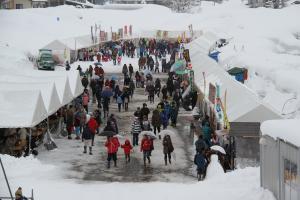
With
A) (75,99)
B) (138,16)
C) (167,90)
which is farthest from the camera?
(138,16)

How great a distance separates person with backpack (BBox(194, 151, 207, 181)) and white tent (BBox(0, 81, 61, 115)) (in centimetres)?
551

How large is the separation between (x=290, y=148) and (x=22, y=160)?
8.39m

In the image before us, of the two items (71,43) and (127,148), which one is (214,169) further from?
(71,43)

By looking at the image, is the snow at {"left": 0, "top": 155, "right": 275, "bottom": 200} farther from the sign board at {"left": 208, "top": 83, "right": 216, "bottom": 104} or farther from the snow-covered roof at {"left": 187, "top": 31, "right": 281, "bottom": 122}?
the sign board at {"left": 208, "top": 83, "right": 216, "bottom": 104}

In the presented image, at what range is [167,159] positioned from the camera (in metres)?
17.5

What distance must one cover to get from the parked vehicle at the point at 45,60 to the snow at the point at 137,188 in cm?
2362

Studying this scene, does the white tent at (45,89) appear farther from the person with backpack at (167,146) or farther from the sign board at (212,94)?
the sign board at (212,94)

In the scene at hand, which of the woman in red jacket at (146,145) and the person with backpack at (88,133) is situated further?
the person with backpack at (88,133)

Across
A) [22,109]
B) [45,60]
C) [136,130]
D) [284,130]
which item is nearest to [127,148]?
[136,130]

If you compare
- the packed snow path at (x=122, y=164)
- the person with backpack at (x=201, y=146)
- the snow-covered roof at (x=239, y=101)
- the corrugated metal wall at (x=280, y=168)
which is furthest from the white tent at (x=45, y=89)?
the corrugated metal wall at (x=280, y=168)

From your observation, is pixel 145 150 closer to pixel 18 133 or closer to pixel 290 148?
pixel 18 133

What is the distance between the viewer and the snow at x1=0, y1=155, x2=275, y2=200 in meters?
12.6

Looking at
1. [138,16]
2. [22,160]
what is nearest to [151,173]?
[22,160]

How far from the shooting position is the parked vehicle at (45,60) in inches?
1508
